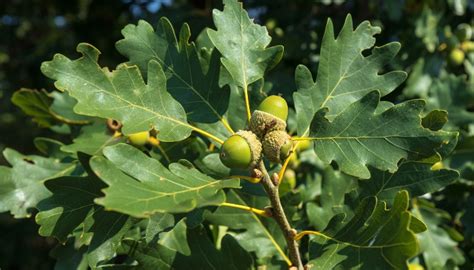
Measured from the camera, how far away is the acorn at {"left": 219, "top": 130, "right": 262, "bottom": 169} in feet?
4.30

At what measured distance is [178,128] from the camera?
1469mm

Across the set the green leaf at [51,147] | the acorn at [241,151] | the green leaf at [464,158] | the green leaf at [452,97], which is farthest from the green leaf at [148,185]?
the green leaf at [452,97]

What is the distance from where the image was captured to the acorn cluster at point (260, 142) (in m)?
1.32

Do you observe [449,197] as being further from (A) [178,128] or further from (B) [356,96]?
(A) [178,128]

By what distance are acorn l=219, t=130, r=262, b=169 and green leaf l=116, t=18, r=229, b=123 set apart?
25 centimetres

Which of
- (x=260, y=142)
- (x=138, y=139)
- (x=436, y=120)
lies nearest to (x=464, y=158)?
(x=436, y=120)

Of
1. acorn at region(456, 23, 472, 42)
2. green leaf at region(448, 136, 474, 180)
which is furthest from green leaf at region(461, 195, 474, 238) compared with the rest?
acorn at region(456, 23, 472, 42)

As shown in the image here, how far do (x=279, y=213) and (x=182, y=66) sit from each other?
0.47 m

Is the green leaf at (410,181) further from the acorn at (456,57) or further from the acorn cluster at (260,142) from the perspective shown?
the acorn at (456,57)

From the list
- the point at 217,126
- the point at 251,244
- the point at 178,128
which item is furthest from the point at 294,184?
the point at 178,128

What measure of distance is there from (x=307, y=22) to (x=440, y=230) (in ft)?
4.68

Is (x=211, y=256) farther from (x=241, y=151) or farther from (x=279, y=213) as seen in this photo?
(x=241, y=151)

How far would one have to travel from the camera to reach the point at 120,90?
1.41 m

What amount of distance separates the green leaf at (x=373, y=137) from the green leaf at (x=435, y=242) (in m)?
0.80
